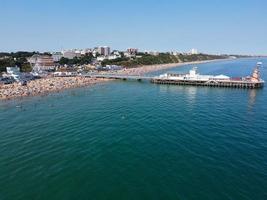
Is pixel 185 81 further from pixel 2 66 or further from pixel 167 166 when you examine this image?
pixel 2 66

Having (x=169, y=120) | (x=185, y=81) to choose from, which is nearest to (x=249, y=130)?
(x=169, y=120)

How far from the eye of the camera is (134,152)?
34344 millimetres

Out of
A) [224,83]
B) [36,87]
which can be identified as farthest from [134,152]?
[224,83]

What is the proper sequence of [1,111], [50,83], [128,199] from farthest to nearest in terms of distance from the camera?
[50,83]
[1,111]
[128,199]

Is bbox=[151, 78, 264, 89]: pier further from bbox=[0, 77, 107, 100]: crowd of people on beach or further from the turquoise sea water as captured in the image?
bbox=[0, 77, 107, 100]: crowd of people on beach

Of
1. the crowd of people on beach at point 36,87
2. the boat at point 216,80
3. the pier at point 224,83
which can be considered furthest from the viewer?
the boat at point 216,80

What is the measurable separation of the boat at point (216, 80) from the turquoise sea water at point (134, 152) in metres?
35.4

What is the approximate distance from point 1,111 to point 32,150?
30054 millimetres

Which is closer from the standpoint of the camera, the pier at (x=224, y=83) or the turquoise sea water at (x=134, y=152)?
the turquoise sea water at (x=134, y=152)

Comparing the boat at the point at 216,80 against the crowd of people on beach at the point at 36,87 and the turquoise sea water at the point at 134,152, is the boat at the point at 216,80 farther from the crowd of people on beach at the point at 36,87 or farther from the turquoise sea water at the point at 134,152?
the turquoise sea water at the point at 134,152

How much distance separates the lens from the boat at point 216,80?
94.1 metres

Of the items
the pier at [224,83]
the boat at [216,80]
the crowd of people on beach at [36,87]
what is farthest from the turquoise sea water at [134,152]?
the boat at [216,80]

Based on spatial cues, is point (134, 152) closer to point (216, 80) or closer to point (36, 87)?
point (36, 87)

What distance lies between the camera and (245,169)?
2917cm
